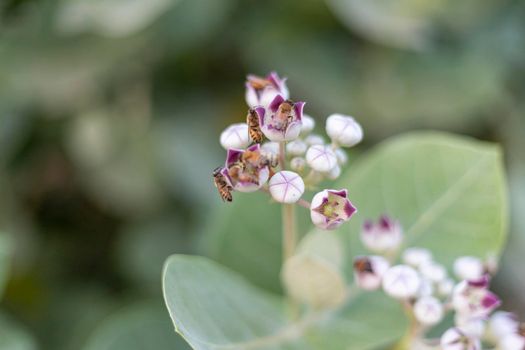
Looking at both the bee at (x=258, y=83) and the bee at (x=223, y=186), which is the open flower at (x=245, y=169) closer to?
the bee at (x=223, y=186)

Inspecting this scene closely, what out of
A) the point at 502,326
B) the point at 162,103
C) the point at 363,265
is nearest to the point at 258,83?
the point at 363,265

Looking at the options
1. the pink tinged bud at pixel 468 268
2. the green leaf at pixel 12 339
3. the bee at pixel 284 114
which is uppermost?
the bee at pixel 284 114

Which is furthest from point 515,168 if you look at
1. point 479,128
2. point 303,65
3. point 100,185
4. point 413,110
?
point 100,185

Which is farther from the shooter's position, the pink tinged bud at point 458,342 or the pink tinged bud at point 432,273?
the pink tinged bud at point 432,273

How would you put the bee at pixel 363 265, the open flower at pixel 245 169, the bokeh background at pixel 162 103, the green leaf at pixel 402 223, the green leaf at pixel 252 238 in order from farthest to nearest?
the bokeh background at pixel 162 103, the green leaf at pixel 252 238, the green leaf at pixel 402 223, the bee at pixel 363 265, the open flower at pixel 245 169

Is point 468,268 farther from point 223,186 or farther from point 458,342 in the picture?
point 223,186

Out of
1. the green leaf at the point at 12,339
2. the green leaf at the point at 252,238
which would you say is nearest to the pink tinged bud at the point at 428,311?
the green leaf at the point at 252,238

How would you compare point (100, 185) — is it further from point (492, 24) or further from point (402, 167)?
point (492, 24)

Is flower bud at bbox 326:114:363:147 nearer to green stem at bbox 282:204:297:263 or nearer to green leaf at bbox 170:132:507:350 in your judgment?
green stem at bbox 282:204:297:263
